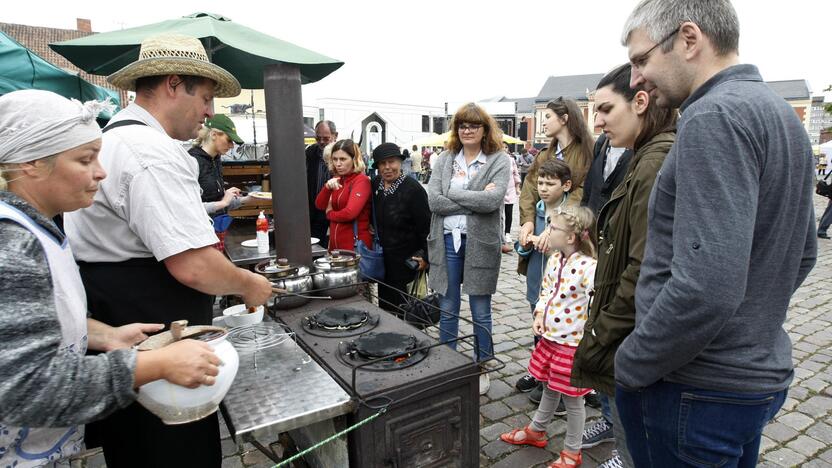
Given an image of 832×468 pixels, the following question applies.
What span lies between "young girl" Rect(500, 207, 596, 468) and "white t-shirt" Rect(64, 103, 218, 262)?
1856mm

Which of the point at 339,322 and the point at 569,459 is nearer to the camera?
the point at 339,322

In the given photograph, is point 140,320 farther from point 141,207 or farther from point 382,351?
point 382,351

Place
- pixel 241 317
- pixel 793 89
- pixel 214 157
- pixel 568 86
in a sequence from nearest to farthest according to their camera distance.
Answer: pixel 241 317, pixel 214 157, pixel 793 89, pixel 568 86

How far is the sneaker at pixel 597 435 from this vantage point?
2828mm

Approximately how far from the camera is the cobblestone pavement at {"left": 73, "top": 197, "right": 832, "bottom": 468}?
277 cm

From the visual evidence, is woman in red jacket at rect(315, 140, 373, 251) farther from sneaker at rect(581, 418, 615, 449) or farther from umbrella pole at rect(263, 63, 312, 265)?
sneaker at rect(581, 418, 615, 449)

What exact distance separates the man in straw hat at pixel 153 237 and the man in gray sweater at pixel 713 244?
1481 mm

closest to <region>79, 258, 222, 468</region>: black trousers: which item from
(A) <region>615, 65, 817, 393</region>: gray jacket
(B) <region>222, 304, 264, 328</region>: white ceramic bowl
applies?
(B) <region>222, 304, 264, 328</region>: white ceramic bowl

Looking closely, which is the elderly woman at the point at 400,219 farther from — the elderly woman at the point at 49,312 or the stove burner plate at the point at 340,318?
the elderly woman at the point at 49,312

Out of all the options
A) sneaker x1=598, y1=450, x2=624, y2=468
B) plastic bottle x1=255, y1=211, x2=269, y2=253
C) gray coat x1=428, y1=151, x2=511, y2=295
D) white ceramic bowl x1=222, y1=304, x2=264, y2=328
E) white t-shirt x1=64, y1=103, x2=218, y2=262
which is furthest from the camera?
plastic bottle x1=255, y1=211, x2=269, y2=253

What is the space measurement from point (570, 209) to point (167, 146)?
2100mm

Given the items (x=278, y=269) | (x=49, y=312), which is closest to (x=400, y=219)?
(x=278, y=269)

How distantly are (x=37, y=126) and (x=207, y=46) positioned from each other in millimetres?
3369

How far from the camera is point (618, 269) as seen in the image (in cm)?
180
